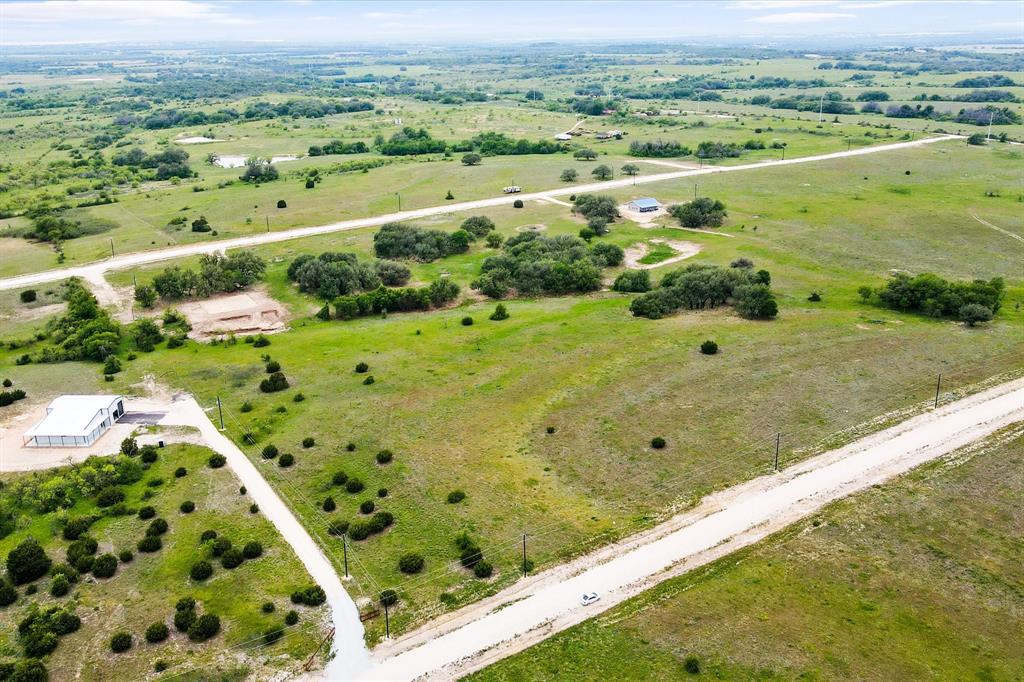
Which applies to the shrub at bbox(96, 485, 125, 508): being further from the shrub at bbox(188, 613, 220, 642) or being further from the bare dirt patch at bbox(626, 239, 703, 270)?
the bare dirt patch at bbox(626, 239, 703, 270)

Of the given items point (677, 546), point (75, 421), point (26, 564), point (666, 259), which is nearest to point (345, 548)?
point (26, 564)

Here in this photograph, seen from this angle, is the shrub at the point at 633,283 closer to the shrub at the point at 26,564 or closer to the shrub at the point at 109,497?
the shrub at the point at 109,497

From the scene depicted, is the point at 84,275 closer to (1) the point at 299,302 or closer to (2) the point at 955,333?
(1) the point at 299,302

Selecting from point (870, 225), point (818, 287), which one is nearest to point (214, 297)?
point (818, 287)

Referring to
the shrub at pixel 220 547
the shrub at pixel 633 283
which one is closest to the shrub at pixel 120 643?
the shrub at pixel 220 547

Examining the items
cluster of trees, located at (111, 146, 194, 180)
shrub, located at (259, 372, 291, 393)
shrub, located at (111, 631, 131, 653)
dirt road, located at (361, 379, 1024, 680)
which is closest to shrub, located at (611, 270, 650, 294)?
dirt road, located at (361, 379, 1024, 680)

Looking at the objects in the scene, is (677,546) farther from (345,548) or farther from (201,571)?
(201,571)
